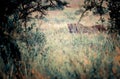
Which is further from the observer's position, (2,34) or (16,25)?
(16,25)

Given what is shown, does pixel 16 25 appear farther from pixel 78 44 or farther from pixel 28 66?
pixel 78 44

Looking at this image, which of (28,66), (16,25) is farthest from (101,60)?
(16,25)

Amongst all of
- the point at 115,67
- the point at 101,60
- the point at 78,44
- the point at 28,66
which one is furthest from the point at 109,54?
the point at 78,44

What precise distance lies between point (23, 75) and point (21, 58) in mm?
1063

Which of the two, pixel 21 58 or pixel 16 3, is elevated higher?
pixel 16 3

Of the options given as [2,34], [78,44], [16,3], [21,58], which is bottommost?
[78,44]

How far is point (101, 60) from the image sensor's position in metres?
5.23

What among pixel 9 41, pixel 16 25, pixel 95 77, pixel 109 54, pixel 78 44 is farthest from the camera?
pixel 78 44

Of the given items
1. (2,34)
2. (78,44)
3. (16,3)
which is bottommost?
(78,44)

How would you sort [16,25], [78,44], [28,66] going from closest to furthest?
[28,66] → [16,25] → [78,44]

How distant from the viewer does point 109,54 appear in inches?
218

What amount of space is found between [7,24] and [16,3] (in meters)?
0.47

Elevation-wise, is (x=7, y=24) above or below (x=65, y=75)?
above

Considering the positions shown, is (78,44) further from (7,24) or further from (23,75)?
(23,75)
